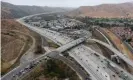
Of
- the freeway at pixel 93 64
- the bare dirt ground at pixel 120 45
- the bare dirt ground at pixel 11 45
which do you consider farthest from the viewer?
the bare dirt ground at pixel 120 45

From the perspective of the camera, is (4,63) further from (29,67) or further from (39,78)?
(39,78)

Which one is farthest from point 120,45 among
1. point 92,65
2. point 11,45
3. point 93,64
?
point 11,45

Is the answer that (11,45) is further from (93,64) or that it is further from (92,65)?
(92,65)

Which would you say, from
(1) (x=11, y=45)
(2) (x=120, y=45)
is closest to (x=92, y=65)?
(2) (x=120, y=45)

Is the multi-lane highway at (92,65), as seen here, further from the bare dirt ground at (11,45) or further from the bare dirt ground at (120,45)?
the bare dirt ground at (11,45)

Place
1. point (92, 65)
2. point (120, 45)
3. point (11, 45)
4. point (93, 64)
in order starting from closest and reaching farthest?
1. point (92, 65)
2. point (93, 64)
3. point (11, 45)
4. point (120, 45)

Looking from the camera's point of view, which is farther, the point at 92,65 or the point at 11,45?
the point at 11,45

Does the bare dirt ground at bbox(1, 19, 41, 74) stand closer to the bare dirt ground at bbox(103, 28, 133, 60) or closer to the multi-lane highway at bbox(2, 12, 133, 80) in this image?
the multi-lane highway at bbox(2, 12, 133, 80)

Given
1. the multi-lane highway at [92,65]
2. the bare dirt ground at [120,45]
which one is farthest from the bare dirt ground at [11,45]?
the bare dirt ground at [120,45]

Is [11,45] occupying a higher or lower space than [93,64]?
higher

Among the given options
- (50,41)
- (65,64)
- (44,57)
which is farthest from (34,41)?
(65,64)

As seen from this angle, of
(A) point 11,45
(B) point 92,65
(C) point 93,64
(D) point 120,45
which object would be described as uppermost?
(A) point 11,45

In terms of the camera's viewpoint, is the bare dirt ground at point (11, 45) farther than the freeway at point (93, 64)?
Yes

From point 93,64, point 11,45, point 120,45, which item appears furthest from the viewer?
point 120,45
